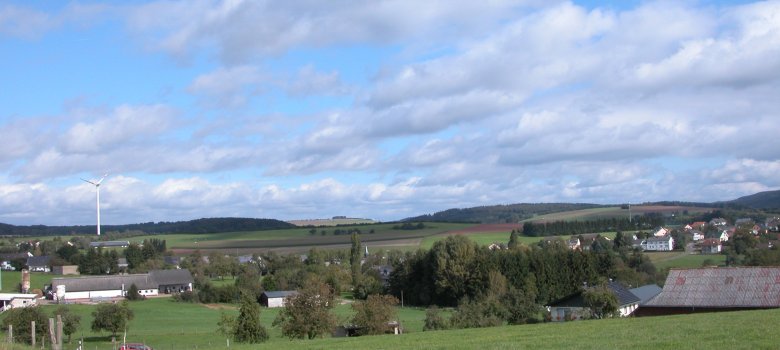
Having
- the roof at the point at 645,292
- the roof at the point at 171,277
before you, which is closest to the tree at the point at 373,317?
the roof at the point at 645,292

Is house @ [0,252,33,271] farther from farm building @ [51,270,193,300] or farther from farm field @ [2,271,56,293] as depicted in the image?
farm building @ [51,270,193,300]

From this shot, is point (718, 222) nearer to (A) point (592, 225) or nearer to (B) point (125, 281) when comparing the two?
(A) point (592, 225)

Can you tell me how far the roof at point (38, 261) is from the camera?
146 m

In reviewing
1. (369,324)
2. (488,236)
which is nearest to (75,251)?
(488,236)

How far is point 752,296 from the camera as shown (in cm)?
4931

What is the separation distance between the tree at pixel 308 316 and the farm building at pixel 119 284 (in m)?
73.1

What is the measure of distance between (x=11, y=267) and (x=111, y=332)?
98172mm

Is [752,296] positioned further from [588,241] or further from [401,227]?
[401,227]

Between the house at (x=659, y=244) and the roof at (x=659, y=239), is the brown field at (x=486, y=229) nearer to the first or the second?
the house at (x=659, y=244)


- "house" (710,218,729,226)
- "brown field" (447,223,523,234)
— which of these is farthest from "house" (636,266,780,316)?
"house" (710,218,729,226)

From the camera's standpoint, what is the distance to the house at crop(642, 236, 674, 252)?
449ft

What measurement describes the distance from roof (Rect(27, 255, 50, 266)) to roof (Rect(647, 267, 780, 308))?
12379 cm

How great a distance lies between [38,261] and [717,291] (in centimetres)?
12998

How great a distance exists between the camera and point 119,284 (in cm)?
11519
